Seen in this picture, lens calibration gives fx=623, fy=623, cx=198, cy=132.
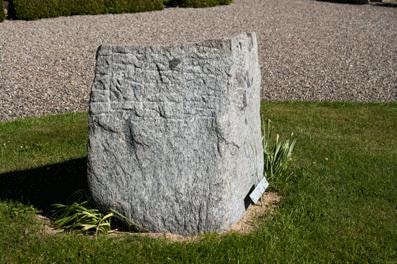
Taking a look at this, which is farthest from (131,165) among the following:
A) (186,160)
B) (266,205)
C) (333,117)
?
(333,117)

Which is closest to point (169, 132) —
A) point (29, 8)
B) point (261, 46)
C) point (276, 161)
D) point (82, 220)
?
point (82, 220)

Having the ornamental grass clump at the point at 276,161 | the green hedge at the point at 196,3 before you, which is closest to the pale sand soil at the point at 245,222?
the ornamental grass clump at the point at 276,161

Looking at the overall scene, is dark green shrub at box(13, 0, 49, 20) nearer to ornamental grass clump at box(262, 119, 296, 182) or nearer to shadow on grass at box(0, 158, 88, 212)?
shadow on grass at box(0, 158, 88, 212)

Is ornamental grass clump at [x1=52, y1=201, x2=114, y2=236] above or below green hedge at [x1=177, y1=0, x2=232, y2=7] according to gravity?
below

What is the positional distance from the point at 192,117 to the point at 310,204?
1197mm

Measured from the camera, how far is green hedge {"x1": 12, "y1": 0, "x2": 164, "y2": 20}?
14.3 m

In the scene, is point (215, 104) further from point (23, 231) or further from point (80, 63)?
point (80, 63)

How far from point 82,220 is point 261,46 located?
7.99 metres

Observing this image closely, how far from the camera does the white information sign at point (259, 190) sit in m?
4.08

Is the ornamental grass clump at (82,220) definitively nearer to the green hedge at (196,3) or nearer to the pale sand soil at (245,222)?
the pale sand soil at (245,222)

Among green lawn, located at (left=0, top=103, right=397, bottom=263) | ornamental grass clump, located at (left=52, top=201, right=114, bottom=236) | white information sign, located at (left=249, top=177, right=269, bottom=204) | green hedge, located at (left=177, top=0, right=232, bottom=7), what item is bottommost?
green lawn, located at (left=0, top=103, right=397, bottom=263)

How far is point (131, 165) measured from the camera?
3752 millimetres

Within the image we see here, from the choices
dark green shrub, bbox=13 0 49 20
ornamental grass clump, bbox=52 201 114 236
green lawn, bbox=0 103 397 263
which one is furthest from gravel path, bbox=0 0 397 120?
ornamental grass clump, bbox=52 201 114 236

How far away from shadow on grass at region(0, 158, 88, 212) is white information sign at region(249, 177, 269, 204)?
1207mm
